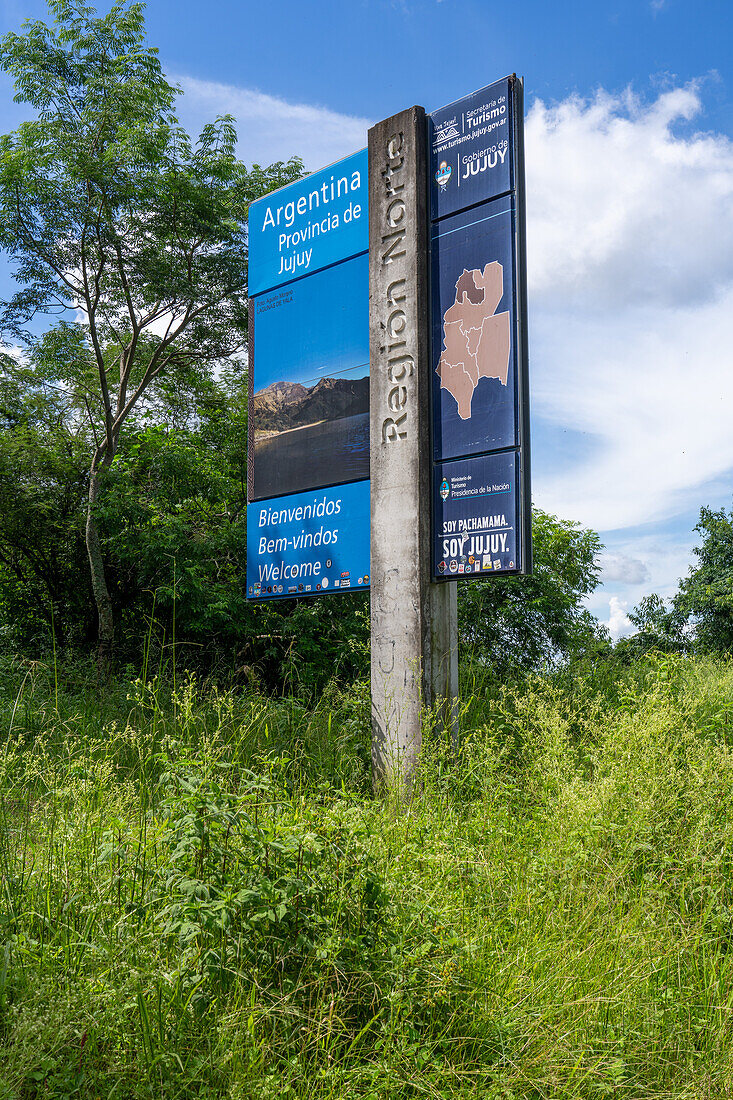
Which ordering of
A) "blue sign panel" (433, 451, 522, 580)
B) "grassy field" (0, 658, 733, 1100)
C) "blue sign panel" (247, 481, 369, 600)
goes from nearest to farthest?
"grassy field" (0, 658, 733, 1100)
"blue sign panel" (433, 451, 522, 580)
"blue sign panel" (247, 481, 369, 600)

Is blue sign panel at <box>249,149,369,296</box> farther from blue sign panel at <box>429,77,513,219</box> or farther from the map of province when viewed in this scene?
the map of province

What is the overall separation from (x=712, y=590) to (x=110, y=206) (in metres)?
18.3

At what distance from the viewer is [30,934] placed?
9.24ft

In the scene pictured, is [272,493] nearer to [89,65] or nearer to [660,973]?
[660,973]

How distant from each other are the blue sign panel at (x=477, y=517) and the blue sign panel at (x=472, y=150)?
1894 mm

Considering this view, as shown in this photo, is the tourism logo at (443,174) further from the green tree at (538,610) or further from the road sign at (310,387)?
the green tree at (538,610)

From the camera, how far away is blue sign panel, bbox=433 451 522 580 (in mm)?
5270

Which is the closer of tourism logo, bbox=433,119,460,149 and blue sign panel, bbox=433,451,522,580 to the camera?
blue sign panel, bbox=433,451,522,580

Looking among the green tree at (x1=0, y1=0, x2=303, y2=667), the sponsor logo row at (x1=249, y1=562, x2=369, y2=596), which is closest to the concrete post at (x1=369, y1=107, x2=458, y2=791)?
the sponsor logo row at (x1=249, y1=562, x2=369, y2=596)

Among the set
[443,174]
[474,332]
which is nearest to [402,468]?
[474,332]

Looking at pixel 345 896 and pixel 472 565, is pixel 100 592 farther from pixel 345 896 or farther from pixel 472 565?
pixel 345 896

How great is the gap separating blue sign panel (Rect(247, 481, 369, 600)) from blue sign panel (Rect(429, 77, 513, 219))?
2209 mm

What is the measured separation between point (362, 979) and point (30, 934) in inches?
45.4

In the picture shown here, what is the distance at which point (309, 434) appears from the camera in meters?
6.92
